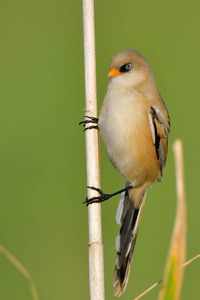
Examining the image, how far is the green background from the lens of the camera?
3609mm

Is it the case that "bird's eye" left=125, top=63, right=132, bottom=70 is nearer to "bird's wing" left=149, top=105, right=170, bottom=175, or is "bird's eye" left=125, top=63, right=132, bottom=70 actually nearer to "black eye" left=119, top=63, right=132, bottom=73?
"black eye" left=119, top=63, right=132, bottom=73

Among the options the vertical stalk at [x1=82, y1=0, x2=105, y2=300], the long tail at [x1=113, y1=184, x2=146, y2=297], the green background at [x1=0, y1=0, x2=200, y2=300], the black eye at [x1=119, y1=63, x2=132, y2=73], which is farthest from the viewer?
the green background at [x1=0, y1=0, x2=200, y2=300]

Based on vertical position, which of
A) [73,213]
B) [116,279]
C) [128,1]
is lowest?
[116,279]

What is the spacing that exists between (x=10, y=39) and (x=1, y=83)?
→ 1.77ft

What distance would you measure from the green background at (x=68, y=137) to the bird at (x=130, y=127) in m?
0.85

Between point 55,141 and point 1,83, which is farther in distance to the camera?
point 1,83

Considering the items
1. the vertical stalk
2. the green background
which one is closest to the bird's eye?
the vertical stalk

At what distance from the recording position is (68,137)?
13.5ft

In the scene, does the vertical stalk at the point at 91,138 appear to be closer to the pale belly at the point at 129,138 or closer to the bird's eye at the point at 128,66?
the pale belly at the point at 129,138

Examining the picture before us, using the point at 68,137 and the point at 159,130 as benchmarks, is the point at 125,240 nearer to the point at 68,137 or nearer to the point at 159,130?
the point at 159,130

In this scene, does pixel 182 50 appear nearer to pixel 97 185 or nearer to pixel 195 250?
pixel 195 250

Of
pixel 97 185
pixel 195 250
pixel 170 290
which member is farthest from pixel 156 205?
pixel 170 290

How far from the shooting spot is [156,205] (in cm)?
390

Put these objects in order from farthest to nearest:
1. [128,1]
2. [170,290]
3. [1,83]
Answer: [128,1]
[1,83]
[170,290]
